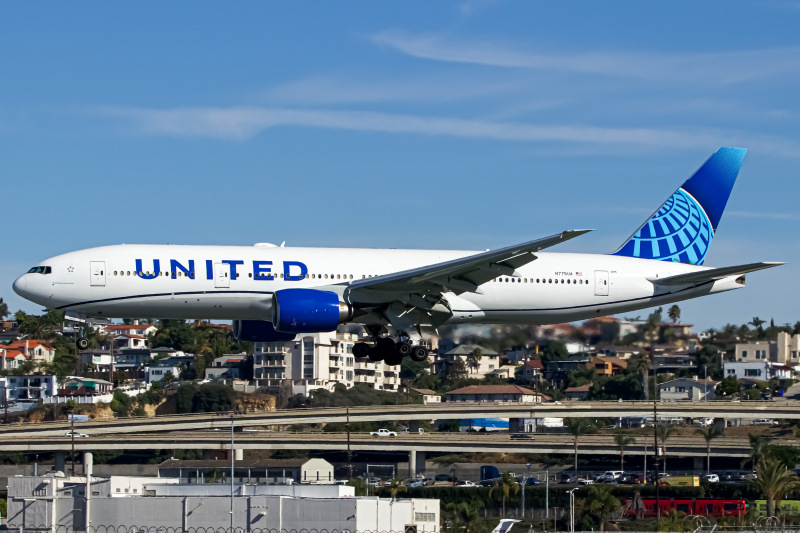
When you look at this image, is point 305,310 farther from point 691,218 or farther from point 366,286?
point 691,218

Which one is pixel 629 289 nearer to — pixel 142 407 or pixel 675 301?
pixel 675 301

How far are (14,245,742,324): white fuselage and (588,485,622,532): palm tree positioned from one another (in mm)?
28514

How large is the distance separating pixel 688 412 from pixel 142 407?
65795 millimetres

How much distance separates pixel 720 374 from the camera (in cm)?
12219

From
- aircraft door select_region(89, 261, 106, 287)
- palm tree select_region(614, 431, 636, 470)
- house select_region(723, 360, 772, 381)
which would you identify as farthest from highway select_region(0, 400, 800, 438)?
aircraft door select_region(89, 261, 106, 287)

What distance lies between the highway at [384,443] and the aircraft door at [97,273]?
58143 mm

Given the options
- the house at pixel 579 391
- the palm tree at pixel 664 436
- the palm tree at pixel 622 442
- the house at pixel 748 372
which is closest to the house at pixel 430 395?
the house at pixel 579 391

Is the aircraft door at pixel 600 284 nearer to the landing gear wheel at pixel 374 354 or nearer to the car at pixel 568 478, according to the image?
the landing gear wheel at pixel 374 354

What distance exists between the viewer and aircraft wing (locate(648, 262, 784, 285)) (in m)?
45.5

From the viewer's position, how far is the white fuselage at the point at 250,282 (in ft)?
145

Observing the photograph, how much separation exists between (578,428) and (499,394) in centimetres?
3802

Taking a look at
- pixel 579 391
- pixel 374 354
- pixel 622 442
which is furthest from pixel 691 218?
pixel 579 391

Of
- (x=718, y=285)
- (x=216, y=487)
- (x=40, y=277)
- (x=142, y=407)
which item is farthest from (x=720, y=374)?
(x=40, y=277)

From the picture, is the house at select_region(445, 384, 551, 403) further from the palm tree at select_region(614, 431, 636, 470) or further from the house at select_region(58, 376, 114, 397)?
the house at select_region(58, 376, 114, 397)
